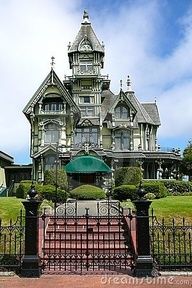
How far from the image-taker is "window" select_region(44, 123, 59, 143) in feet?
143

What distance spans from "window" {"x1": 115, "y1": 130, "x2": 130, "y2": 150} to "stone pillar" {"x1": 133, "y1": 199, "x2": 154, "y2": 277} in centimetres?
3603

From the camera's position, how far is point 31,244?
1100cm

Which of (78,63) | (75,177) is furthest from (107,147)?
(78,63)

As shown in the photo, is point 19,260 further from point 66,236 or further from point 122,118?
point 122,118

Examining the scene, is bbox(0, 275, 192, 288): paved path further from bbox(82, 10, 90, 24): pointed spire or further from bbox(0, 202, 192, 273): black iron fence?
bbox(82, 10, 90, 24): pointed spire

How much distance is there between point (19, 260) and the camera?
38.1 feet

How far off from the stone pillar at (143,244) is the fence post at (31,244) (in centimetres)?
277

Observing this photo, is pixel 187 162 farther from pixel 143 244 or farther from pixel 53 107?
pixel 143 244

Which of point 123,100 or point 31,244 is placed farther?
point 123,100

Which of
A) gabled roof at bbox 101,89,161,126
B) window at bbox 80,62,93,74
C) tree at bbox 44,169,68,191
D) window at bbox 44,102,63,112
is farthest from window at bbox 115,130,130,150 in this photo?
tree at bbox 44,169,68,191

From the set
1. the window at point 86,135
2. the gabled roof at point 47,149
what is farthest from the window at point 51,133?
the window at point 86,135

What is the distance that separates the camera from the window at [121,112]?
47469 mm

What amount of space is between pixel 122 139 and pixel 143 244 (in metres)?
36.7

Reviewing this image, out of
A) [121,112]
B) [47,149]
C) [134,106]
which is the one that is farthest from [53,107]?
[134,106]
